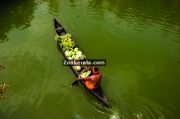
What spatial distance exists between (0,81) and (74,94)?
4.58 meters

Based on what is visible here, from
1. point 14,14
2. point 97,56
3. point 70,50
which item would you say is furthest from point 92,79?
point 14,14

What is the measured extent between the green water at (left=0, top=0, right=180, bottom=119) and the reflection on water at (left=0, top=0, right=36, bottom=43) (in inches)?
3.4

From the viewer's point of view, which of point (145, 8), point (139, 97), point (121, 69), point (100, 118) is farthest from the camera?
point (145, 8)

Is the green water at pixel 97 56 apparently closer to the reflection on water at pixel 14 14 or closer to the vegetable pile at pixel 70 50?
the reflection on water at pixel 14 14

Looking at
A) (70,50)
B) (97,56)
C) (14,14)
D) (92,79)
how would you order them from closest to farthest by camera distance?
(92,79), (70,50), (97,56), (14,14)

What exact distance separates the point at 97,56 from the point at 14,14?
1073 cm

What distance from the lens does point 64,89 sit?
1134 centimetres

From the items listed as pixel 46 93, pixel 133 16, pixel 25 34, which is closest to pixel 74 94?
pixel 46 93

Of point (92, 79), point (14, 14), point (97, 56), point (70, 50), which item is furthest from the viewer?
point (14, 14)

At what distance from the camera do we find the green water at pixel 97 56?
406 inches

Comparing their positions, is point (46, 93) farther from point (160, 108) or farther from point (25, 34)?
point (25, 34)

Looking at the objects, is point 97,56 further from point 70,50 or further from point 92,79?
point 92,79

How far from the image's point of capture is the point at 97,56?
13.9 metres

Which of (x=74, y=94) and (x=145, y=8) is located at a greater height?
(x=145, y=8)
